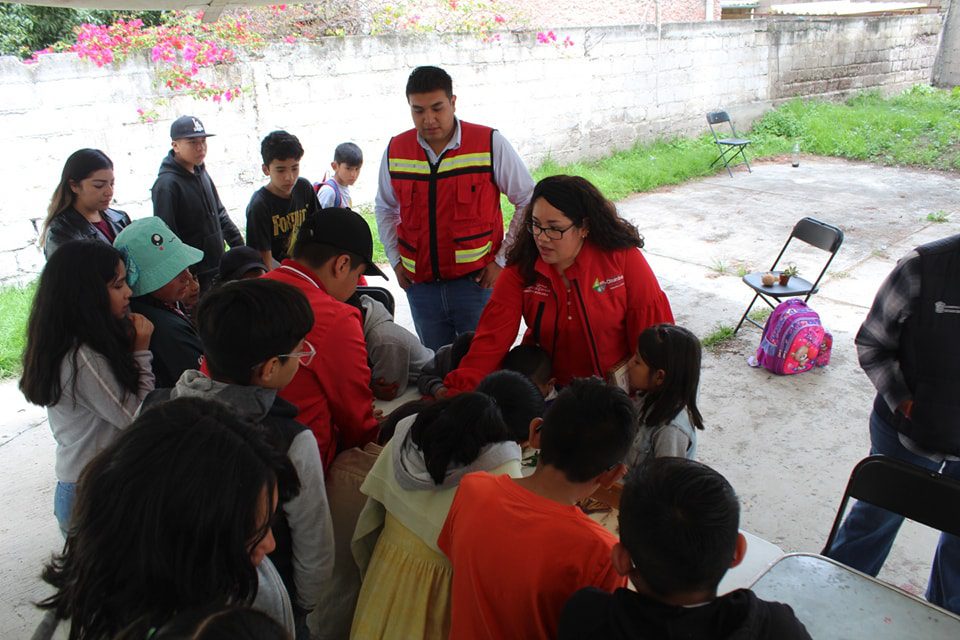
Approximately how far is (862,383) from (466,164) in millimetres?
2934

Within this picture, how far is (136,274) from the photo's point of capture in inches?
90.7

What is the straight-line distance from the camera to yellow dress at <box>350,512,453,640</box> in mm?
1760

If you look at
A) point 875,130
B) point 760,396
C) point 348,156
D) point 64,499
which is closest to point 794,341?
point 760,396

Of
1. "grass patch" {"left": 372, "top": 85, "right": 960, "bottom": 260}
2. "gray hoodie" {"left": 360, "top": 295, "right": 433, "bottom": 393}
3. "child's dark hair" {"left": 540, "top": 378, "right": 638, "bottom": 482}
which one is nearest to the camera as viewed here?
"child's dark hair" {"left": 540, "top": 378, "right": 638, "bottom": 482}

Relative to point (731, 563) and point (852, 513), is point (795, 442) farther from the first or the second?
point (731, 563)

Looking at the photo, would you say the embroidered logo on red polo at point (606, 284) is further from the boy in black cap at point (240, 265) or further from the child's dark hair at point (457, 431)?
the boy in black cap at point (240, 265)

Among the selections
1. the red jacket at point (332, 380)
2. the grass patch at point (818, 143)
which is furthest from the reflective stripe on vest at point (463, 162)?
the grass patch at point (818, 143)

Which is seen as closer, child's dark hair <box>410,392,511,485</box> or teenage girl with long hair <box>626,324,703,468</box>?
child's dark hair <box>410,392,511,485</box>

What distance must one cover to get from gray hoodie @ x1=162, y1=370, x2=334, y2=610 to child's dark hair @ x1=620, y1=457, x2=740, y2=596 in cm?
81

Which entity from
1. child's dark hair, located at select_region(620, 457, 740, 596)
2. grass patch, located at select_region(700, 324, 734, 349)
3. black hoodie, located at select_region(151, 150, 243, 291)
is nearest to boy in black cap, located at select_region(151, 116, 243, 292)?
Answer: black hoodie, located at select_region(151, 150, 243, 291)

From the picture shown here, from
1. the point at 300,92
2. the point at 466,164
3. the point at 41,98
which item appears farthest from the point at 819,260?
the point at 41,98

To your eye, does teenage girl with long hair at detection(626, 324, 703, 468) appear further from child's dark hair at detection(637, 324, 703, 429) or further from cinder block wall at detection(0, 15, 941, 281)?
cinder block wall at detection(0, 15, 941, 281)

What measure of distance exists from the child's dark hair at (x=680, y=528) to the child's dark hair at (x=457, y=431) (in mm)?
469

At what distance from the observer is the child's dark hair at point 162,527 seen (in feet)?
3.59
